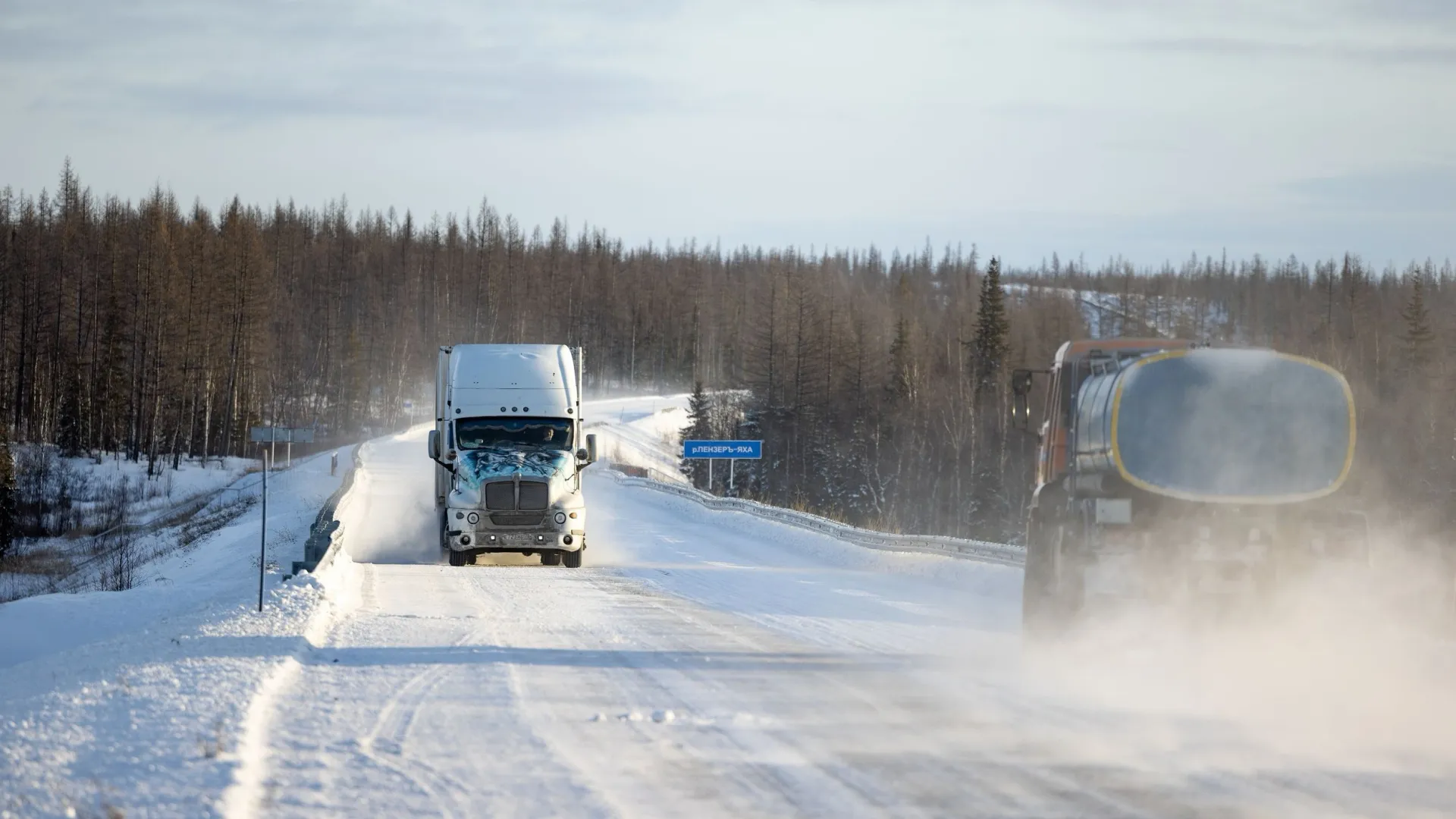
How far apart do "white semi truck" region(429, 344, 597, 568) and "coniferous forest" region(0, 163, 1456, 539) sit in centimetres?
1000

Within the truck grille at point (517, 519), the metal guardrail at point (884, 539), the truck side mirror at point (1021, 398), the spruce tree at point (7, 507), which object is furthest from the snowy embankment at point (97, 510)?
the truck side mirror at point (1021, 398)

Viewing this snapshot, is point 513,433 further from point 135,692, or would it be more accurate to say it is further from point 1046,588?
point 135,692

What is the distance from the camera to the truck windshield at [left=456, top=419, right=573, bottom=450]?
24062 millimetres

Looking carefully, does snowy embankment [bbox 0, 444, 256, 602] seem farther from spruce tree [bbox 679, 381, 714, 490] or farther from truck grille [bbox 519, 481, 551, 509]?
spruce tree [bbox 679, 381, 714, 490]

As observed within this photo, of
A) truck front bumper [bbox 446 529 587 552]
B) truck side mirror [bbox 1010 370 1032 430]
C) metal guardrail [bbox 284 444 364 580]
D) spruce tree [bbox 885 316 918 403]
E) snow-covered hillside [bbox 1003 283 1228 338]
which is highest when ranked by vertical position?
snow-covered hillside [bbox 1003 283 1228 338]

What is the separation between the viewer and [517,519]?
76.8 ft

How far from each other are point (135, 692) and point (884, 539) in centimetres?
1685

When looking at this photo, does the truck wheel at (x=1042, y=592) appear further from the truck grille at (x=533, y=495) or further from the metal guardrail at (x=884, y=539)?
the truck grille at (x=533, y=495)

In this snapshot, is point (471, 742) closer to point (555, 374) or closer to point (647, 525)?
point (555, 374)

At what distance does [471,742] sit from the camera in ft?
27.0

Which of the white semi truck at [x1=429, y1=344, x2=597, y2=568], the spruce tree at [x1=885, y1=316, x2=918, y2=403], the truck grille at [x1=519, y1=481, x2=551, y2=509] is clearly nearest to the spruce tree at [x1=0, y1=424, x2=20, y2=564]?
the white semi truck at [x1=429, y1=344, x2=597, y2=568]

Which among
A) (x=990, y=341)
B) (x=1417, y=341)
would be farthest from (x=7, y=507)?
(x=1417, y=341)

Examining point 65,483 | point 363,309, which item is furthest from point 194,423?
point 363,309

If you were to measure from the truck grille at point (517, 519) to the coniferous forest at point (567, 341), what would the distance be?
10.8 meters
